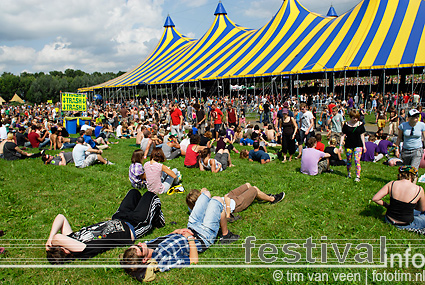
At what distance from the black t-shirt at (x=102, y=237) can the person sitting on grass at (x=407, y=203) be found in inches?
137

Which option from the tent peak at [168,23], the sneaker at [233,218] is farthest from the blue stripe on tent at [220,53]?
the sneaker at [233,218]

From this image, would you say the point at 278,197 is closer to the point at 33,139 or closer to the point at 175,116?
the point at 175,116

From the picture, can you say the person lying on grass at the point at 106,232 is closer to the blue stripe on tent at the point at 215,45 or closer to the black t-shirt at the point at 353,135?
the black t-shirt at the point at 353,135

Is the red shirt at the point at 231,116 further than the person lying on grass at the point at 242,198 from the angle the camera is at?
Yes

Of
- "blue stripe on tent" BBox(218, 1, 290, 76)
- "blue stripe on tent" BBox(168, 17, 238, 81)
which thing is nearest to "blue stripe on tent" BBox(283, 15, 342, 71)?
"blue stripe on tent" BBox(218, 1, 290, 76)

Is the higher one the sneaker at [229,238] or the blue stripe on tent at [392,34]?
the blue stripe on tent at [392,34]

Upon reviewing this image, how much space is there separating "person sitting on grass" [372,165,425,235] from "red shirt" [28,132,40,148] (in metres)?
11.8

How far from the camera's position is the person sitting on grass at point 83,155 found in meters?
8.01

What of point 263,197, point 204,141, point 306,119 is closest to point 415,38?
point 306,119

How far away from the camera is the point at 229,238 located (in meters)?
3.97

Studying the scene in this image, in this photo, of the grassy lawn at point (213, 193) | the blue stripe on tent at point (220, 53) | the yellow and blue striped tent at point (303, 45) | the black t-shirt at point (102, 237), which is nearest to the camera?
the grassy lawn at point (213, 193)

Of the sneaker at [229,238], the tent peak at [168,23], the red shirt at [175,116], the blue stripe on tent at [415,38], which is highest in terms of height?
the tent peak at [168,23]

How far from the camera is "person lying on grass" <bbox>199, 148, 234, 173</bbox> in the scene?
719cm

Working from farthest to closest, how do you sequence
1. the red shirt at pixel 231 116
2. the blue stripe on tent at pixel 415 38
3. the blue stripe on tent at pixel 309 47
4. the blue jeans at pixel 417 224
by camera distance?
1. the blue stripe on tent at pixel 309 47
2. the blue stripe on tent at pixel 415 38
3. the red shirt at pixel 231 116
4. the blue jeans at pixel 417 224
